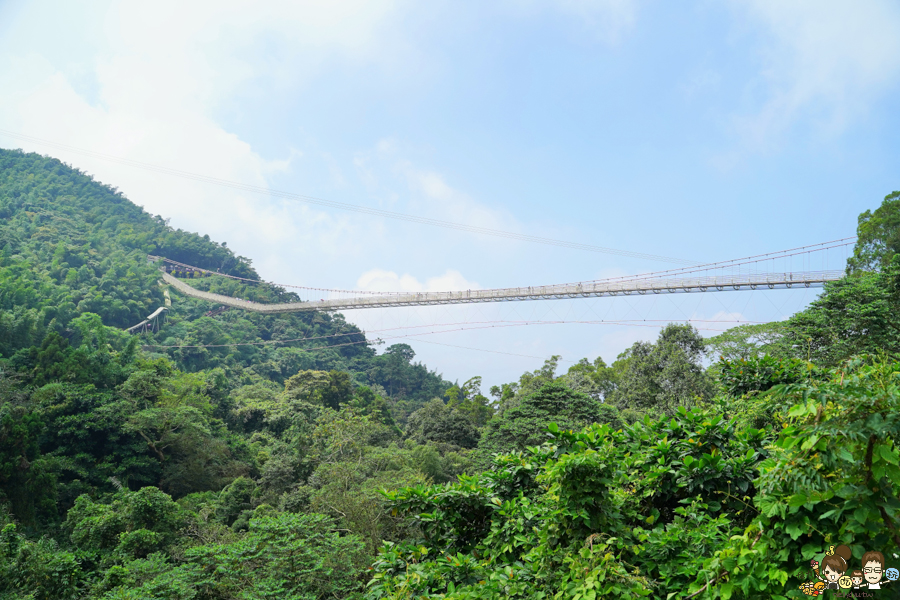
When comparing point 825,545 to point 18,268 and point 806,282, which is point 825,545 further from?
point 18,268

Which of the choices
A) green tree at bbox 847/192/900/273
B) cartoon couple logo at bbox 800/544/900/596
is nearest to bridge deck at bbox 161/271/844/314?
green tree at bbox 847/192/900/273

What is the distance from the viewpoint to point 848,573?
1.60m

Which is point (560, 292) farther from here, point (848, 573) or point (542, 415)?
point (848, 573)

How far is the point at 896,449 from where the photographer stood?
1581 mm

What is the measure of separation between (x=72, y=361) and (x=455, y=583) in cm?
1884

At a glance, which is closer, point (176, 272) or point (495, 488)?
point (495, 488)

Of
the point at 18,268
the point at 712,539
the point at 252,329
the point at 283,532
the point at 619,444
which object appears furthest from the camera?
the point at 252,329

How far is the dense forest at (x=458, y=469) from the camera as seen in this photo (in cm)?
178

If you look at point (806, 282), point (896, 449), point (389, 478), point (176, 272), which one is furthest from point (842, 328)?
point (176, 272)

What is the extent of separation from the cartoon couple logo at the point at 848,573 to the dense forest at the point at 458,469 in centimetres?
1

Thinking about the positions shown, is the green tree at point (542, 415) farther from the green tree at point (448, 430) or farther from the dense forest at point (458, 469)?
the green tree at point (448, 430)

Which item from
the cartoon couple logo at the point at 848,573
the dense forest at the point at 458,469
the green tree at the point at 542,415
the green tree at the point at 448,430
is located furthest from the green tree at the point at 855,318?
the green tree at the point at 448,430

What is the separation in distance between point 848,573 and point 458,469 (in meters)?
17.4

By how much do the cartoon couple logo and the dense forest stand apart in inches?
0.6
